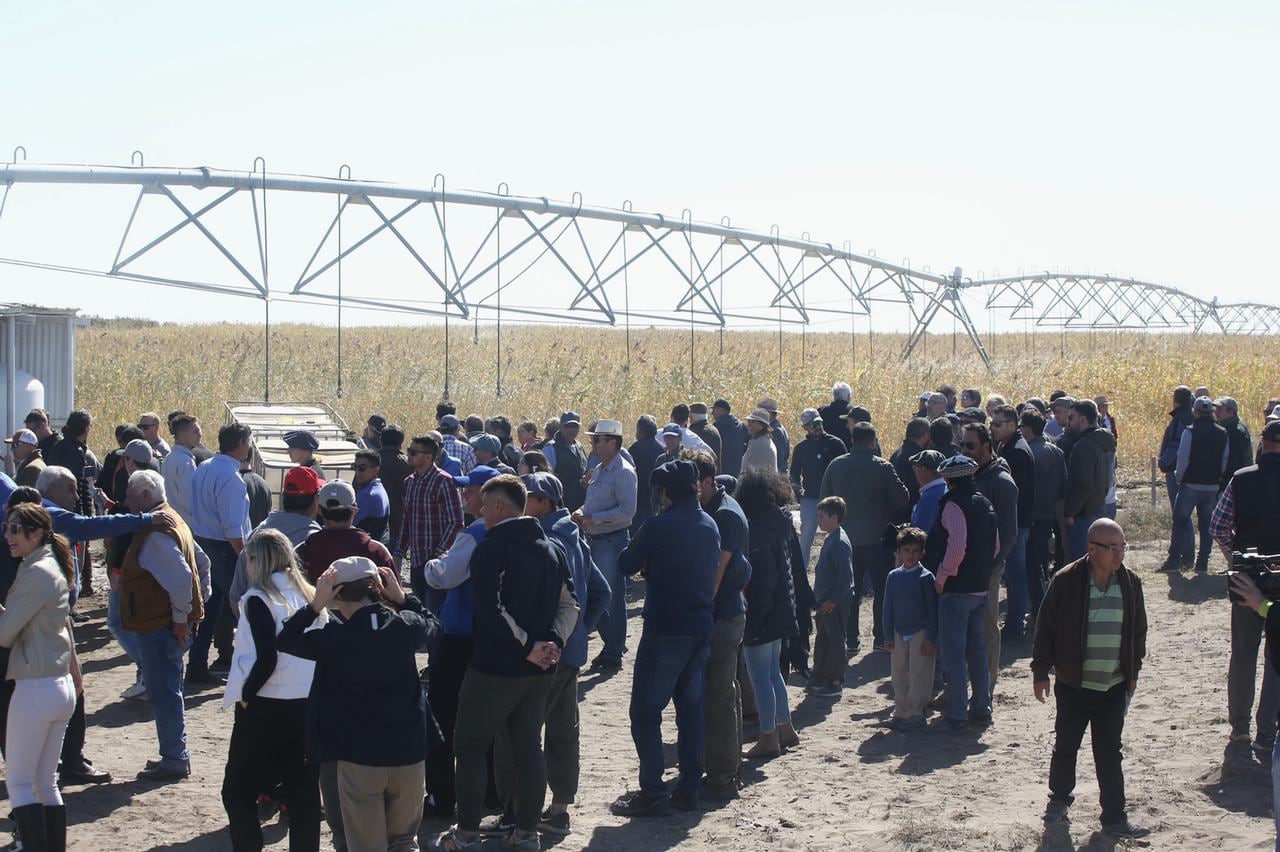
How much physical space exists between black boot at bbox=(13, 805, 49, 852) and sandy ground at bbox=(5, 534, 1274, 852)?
688 mm

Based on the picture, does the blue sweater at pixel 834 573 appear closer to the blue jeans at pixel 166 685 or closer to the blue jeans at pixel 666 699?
the blue jeans at pixel 666 699

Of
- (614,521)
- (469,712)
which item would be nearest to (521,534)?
(469,712)

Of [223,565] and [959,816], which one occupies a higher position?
[223,565]

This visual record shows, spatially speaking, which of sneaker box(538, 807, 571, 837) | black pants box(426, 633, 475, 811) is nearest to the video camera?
sneaker box(538, 807, 571, 837)

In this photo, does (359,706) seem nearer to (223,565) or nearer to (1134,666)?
(1134,666)

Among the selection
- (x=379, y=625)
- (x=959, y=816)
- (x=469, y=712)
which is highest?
(x=379, y=625)

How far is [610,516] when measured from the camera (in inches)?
372

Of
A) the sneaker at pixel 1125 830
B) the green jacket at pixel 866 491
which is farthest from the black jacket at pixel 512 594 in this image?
the green jacket at pixel 866 491

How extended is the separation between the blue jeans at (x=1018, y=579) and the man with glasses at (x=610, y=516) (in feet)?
9.85

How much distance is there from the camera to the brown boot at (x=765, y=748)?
7.71 metres

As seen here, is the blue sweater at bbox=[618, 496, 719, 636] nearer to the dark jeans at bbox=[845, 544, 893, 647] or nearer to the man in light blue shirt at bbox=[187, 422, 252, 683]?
the man in light blue shirt at bbox=[187, 422, 252, 683]

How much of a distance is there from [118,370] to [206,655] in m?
13.2

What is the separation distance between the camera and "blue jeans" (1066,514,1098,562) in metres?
10.8

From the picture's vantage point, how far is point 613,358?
29281 mm
